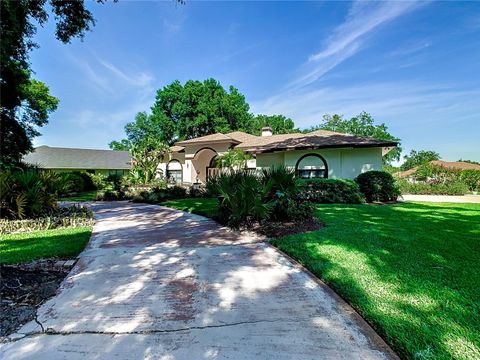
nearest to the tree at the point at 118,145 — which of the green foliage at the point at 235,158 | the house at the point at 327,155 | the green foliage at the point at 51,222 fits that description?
the green foliage at the point at 235,158

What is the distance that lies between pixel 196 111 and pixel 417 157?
60.1m

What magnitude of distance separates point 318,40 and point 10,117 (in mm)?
20525

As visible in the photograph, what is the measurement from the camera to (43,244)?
18.9ft

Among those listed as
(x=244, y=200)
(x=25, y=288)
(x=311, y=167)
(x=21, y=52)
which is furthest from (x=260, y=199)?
(x=311, y=167)

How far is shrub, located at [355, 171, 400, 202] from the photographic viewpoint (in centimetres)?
1386

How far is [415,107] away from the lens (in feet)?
68.8

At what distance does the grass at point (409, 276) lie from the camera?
2.38m

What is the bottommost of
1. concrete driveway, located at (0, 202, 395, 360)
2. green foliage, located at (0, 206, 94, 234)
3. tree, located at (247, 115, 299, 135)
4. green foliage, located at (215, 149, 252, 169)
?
concrete driveway, located at (0, 202, 395, 360)

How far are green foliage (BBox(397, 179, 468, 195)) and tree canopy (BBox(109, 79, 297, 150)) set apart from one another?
24.5m

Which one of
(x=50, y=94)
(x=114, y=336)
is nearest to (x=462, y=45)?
(x=114, y=336)

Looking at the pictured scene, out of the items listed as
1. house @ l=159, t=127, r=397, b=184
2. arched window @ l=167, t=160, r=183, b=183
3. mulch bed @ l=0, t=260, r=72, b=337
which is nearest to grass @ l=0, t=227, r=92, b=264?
mulch bed @ l=0, t=260, r=72, b=337

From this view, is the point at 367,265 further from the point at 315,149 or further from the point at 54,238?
the point at 315,149

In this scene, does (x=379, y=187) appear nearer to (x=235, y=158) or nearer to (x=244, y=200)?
(x=235, y=158)

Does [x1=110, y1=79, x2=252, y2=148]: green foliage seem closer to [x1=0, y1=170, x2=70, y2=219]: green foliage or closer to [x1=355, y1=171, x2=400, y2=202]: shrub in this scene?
[x1=355, y1=171, x2=400, y2=202]: shrub
